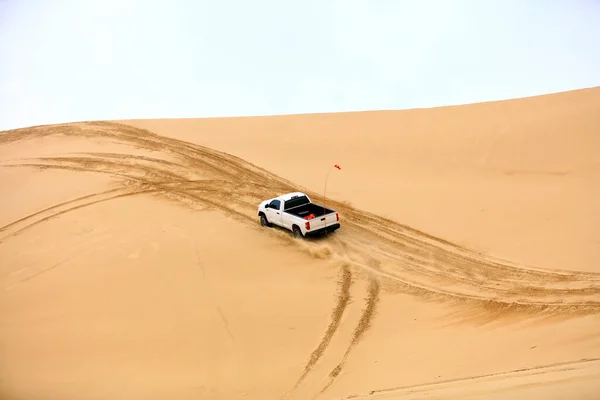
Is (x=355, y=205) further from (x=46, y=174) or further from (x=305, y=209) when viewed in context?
(x=46, y=174)

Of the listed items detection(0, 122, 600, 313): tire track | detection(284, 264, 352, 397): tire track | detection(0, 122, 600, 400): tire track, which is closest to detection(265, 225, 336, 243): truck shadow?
detection(0, 122, 600, 400): tire track

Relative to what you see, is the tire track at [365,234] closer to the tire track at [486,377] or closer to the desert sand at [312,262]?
the desert sand at [312,262]

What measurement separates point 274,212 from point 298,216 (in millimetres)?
981

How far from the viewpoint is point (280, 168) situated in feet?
76.2

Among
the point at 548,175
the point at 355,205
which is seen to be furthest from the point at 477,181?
the point at 355,205

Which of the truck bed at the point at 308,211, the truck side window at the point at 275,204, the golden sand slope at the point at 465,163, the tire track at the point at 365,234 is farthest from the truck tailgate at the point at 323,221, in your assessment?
the golden sand slope at the point at 465,163

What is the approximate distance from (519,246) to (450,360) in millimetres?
6592

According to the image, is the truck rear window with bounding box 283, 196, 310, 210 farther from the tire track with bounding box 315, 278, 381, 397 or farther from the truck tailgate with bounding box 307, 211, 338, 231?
the tire track with bounding box 315, 278, 381, 397

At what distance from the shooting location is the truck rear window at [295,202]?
1846 centimetres

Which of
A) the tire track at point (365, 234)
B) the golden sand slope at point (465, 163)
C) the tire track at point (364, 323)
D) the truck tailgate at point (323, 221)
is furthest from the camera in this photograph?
the golden sand slope at point (465, 163)

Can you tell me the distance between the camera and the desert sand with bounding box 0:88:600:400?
1185cm

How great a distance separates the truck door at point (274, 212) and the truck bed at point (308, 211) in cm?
31

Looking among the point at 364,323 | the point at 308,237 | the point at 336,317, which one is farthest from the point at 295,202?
the point at 364,323

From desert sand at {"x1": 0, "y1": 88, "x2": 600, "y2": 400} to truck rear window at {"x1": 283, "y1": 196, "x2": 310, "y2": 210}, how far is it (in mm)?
821
